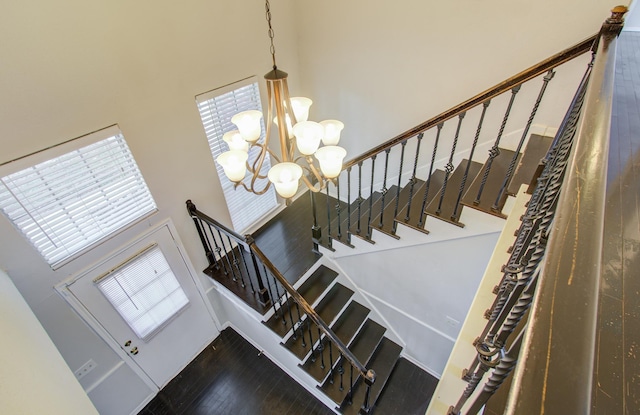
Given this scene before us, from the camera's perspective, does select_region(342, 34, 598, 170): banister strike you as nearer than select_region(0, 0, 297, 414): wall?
Yes

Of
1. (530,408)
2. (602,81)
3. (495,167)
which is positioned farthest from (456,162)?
(530,408)

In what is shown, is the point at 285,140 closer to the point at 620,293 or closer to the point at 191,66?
the point at 191,66

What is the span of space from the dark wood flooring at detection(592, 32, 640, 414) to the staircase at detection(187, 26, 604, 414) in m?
1.11

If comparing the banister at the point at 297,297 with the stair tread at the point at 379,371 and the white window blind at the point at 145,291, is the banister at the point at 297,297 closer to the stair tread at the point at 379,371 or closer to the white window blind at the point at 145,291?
the white window blind at the point at 145,291

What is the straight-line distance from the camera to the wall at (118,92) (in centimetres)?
196

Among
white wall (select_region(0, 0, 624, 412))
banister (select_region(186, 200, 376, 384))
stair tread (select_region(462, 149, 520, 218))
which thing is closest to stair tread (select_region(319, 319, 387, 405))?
banister (select_region(186, 200, 376, 384))

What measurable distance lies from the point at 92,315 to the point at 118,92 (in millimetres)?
1921

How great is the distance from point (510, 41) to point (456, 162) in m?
1.20

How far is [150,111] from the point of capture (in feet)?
8.51

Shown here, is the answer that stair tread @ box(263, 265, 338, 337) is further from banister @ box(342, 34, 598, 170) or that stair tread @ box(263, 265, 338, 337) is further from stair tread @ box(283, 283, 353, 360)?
banister @ box(342, 34, 598, 170)

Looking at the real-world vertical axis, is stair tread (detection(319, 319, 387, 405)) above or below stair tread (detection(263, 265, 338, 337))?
below

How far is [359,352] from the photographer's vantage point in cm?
362

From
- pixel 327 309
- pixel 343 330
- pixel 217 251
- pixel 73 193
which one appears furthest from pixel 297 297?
pixel 73 193

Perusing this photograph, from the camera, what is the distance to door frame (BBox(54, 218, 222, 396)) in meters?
2.48
